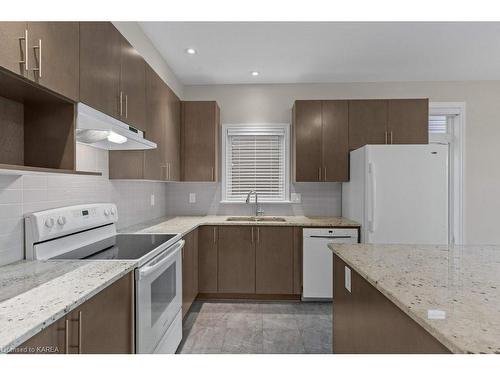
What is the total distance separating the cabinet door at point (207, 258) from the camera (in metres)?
3.16

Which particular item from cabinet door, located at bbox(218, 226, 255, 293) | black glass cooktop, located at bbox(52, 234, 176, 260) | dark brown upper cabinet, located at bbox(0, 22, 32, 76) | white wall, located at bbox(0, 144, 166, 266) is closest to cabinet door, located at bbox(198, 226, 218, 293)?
cabinet door, located at bbox(218, 226, 255, 293)

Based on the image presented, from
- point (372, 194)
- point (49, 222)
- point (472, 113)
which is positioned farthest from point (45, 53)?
point (472, 113)

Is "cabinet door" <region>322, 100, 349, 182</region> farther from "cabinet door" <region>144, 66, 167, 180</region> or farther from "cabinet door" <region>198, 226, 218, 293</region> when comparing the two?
"cabinet door" <region>144, 66, 167, 180</region>

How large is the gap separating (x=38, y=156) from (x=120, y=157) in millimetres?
937

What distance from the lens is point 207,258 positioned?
3162 mm

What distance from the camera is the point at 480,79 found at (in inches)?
145

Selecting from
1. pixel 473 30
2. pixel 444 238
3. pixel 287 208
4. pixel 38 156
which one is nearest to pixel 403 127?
pixel 473 30

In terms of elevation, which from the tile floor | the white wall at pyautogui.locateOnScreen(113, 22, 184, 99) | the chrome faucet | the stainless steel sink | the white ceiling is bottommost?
the tile floor

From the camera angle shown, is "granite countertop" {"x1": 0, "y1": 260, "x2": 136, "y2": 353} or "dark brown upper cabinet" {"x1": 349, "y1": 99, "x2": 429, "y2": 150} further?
"dark brown upper cabinet" {"x1": 349, "y1": 99, "x2": 429, "y2": 150}

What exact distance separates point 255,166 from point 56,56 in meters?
2.82

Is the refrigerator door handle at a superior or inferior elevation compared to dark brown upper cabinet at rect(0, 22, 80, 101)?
inferior

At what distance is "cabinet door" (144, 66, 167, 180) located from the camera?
2354 mm

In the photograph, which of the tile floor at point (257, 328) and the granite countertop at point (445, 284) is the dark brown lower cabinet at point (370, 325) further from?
the tile floor at point (257, 328)

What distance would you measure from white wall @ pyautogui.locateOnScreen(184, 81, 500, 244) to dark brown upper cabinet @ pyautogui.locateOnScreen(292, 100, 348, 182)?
0.45 metres
